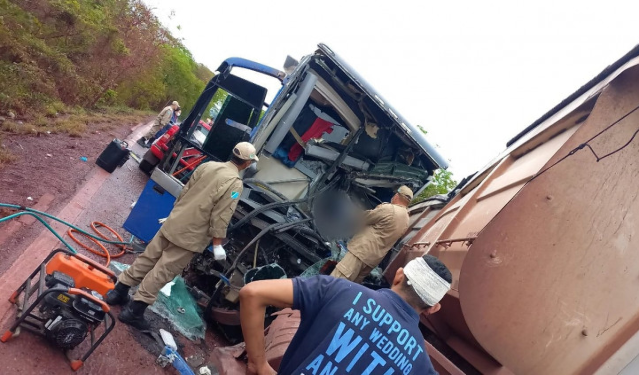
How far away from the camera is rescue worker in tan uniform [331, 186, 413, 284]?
4.30 meters

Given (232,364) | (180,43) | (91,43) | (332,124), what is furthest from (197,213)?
(180,43)

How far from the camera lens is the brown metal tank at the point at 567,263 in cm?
223

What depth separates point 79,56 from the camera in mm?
9484

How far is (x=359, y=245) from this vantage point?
434 centimetres

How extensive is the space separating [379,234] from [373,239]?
3.7 inches

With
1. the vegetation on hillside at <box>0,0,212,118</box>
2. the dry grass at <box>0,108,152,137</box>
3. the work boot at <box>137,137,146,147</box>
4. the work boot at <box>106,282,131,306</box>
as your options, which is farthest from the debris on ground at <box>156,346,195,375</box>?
the work boot at <box>137,137,146,147</box>

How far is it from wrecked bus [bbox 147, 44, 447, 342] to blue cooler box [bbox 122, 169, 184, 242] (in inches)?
1.2

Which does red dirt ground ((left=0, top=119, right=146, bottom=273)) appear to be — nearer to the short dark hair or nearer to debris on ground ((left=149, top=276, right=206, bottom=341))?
debris on ground ((left=149, top=276, right=206, bottom=341))

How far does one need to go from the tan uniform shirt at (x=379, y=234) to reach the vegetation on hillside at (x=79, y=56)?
587 cm

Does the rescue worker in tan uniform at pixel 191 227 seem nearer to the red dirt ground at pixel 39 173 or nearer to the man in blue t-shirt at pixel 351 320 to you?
the red dirt ground at pixel 39 173

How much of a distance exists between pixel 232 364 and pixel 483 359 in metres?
1.54

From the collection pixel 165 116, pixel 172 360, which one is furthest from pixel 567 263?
pixel 165 116

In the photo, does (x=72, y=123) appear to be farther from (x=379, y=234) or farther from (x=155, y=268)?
(x=379, y=234)

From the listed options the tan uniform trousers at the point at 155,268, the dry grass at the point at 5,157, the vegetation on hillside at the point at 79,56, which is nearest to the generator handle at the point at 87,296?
the tan uniform trousers at the point at 155,268
